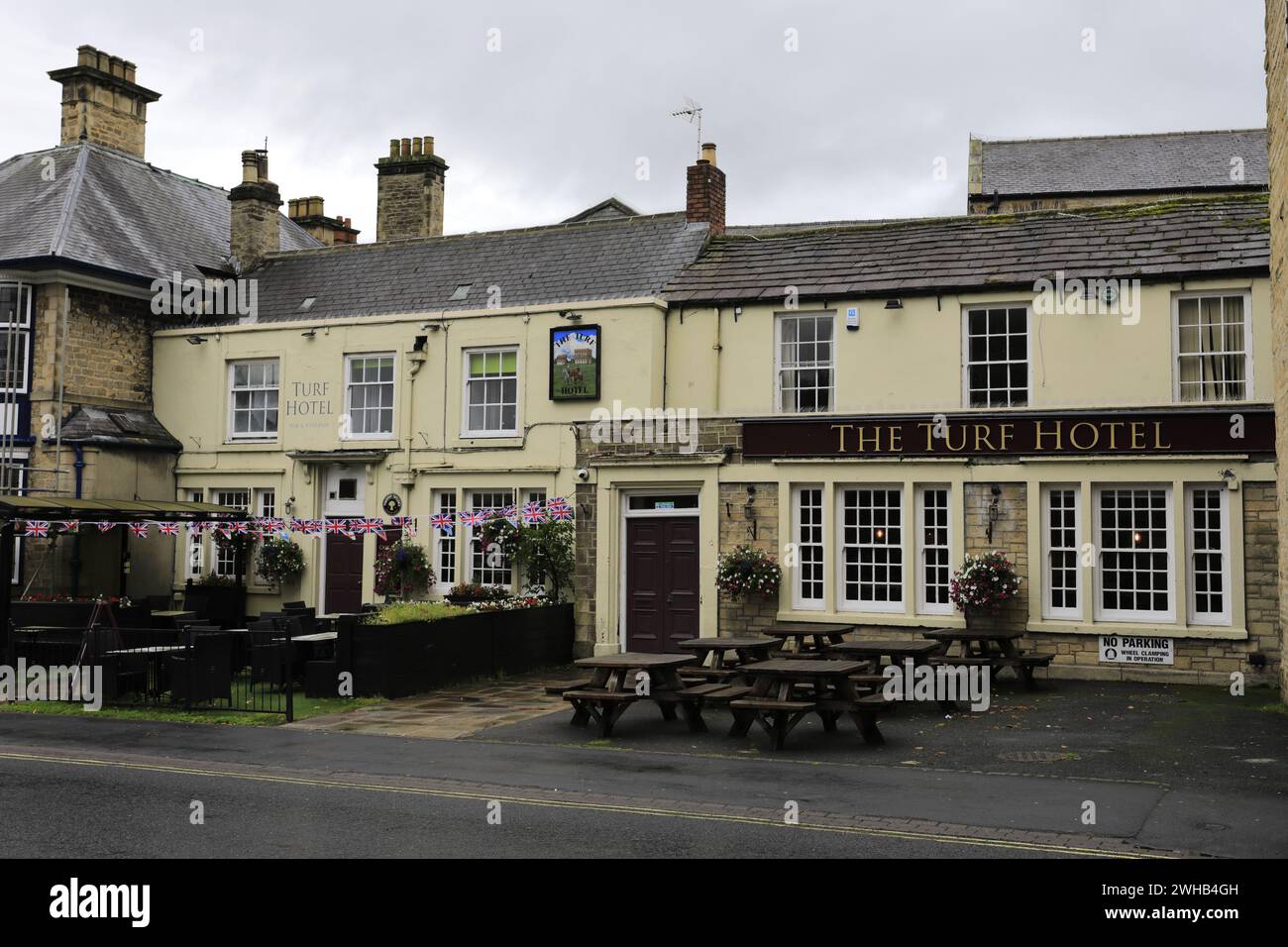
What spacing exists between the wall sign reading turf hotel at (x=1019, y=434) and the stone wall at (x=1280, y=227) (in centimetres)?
151

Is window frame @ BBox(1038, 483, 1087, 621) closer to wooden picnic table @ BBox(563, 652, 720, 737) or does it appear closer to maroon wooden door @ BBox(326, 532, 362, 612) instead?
wooden picnic table @ BBox(563, 652, 720, 737)

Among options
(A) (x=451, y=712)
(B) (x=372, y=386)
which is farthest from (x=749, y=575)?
(B) (x=372, y=386)

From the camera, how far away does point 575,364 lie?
22500 millimetres

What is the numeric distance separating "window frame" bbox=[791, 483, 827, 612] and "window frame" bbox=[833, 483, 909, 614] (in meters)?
0.20

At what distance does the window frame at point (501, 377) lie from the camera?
75.5 feet

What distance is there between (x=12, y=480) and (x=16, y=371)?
2.14m

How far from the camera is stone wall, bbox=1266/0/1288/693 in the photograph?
14078mm

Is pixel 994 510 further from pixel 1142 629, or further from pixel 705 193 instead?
pixel 705 193

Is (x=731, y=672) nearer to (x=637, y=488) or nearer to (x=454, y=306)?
(x=637, y=488)

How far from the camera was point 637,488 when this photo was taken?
2047cm
